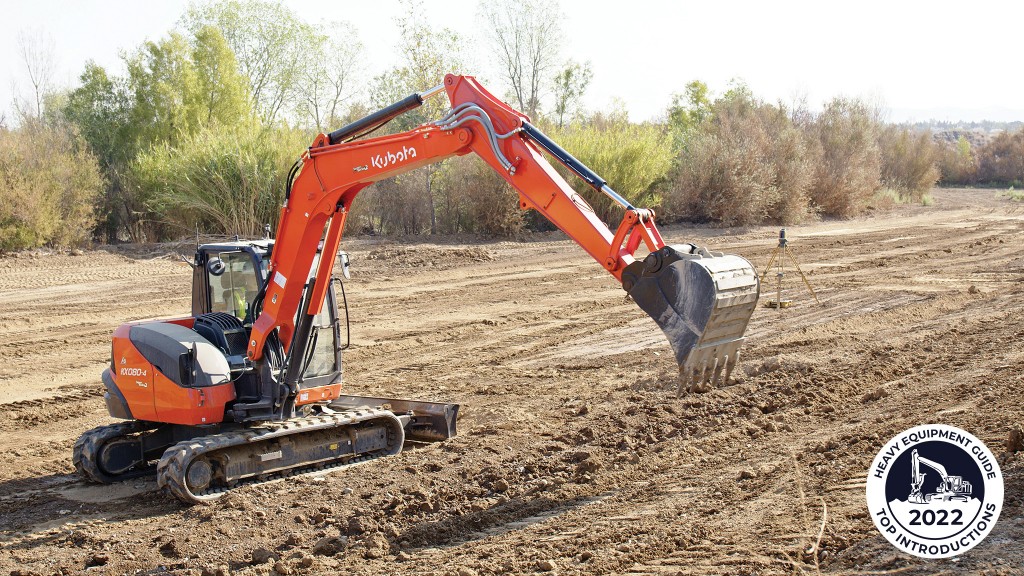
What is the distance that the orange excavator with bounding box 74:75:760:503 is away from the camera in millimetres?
6363

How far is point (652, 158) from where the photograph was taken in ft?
91.2

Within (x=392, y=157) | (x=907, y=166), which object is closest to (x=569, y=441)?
(x=392, y=157)

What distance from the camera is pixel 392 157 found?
715 centimetres

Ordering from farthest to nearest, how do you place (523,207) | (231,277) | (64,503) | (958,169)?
(958,169) → (231,277) → (64,503) → (523,207)

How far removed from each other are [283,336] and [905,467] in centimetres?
491

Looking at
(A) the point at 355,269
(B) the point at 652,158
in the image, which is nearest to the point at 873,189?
(B) the point at 652,158

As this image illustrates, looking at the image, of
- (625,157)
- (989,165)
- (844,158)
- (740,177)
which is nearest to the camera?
(625,157)

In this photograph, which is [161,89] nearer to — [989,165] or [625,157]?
[625,157]

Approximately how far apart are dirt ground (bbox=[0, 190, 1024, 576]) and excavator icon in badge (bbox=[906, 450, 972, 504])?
0.25 m

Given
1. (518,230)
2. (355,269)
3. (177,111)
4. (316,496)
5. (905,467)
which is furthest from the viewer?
(177,111)

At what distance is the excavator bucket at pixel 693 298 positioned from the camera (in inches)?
244

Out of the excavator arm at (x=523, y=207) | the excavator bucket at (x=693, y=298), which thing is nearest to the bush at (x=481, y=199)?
the excavator arm at (x=523, y=207)

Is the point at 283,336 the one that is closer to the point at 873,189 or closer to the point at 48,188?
the point at 48,188

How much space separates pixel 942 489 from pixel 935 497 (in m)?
0.08
